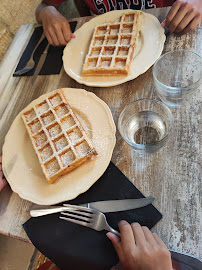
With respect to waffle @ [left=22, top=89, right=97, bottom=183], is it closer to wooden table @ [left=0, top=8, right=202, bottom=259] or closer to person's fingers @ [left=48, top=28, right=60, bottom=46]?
wooden table @ [left=0, top=8, right=202, bottom=259]

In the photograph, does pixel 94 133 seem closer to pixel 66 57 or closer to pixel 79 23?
pixel 66 57

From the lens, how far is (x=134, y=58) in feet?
3.55

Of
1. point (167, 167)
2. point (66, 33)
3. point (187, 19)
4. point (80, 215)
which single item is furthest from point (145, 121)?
point (66, 33)

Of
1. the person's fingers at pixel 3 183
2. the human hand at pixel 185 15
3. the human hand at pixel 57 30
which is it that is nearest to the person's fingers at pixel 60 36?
the human hand at pixel 57 30

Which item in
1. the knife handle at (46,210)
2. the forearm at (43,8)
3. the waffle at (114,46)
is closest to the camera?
the knife handle at (46,210)

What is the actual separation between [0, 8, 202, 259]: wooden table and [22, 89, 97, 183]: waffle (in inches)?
5.0

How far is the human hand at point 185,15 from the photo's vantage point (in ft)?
3.52

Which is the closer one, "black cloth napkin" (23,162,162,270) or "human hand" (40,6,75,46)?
"black cloth napkin" (23,162,162,270)

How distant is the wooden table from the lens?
718 mm

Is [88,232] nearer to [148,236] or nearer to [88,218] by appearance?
[88,218]

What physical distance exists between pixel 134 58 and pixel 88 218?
72 centimetres

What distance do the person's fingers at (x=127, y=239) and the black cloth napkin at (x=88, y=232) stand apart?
0.14 ft

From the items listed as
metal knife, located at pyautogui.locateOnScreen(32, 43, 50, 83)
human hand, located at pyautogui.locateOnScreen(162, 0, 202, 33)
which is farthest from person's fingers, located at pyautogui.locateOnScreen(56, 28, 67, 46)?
human hand, located at pyautogui.locateOnScreen(162, 0, 202, 33)

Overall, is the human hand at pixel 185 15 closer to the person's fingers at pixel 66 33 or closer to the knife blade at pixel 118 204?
the person's fingers at pixel 66 33
